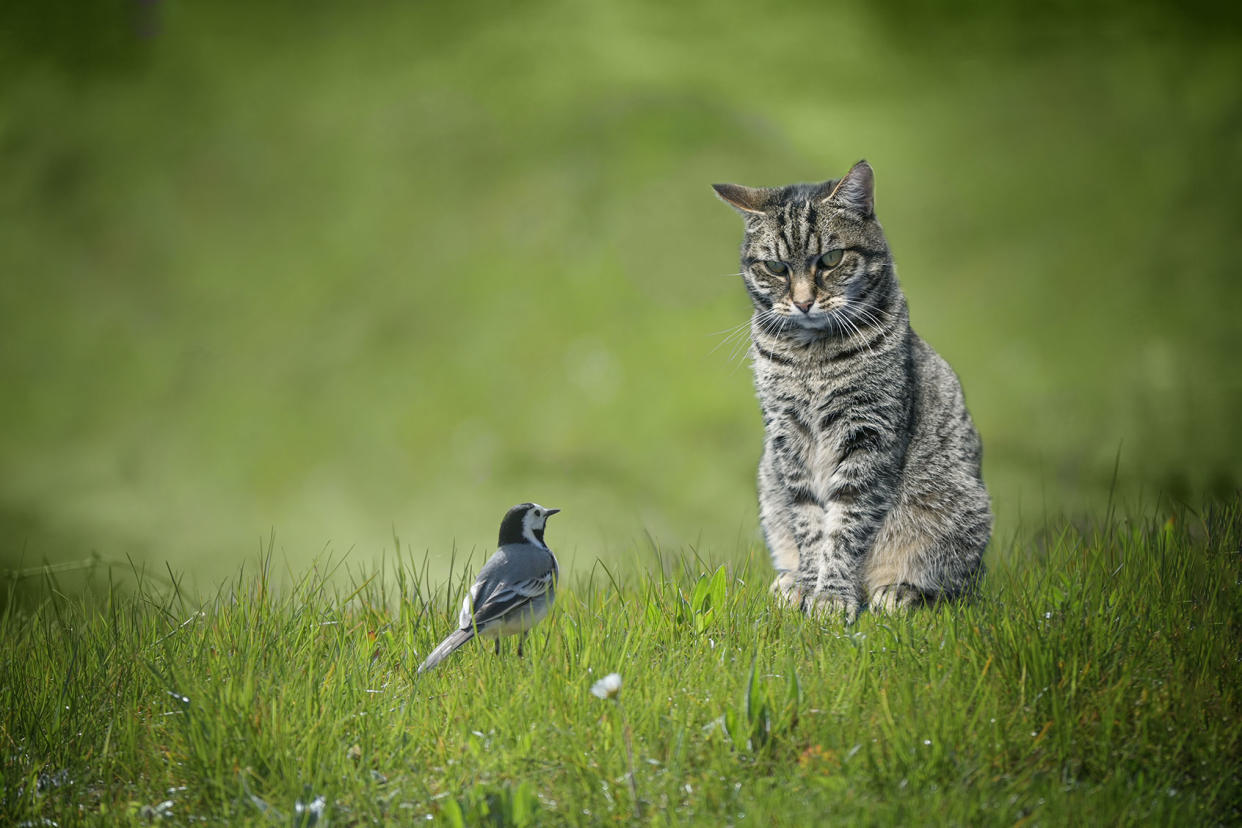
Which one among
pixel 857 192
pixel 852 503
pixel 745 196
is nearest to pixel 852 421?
pixel 852 503

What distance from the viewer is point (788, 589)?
12.9ft

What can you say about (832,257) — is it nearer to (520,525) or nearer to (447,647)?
(520,525)

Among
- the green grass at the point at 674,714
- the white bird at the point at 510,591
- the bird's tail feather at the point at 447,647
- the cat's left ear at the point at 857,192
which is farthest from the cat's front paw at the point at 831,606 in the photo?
the cat's left ear at the point at 857,192

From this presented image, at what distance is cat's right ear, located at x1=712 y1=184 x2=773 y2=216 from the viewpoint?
13.1 feet

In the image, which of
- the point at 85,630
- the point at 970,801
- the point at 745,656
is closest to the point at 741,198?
the point at 745,656

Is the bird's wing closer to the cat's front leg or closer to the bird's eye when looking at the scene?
the cat's front leg

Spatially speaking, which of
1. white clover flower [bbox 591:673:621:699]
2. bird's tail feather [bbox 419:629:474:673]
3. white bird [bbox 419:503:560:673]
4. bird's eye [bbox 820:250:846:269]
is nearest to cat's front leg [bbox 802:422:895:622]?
bird's eye [bbox 820:250:846:269]

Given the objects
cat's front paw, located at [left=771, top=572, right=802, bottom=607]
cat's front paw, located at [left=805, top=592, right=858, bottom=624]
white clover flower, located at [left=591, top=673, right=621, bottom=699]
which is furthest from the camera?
cat's front paw, located at [left=771, top=572, right=802, bottom=607]

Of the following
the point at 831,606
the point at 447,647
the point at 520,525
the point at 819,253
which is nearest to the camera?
the point at 447,647

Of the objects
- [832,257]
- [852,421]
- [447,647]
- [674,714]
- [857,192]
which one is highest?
[857,192]

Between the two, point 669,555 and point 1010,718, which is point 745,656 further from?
point 669,555

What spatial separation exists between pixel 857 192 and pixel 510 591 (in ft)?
6.84

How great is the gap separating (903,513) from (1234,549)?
1167 mm

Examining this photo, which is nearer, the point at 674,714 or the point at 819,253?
the point at 674,714
